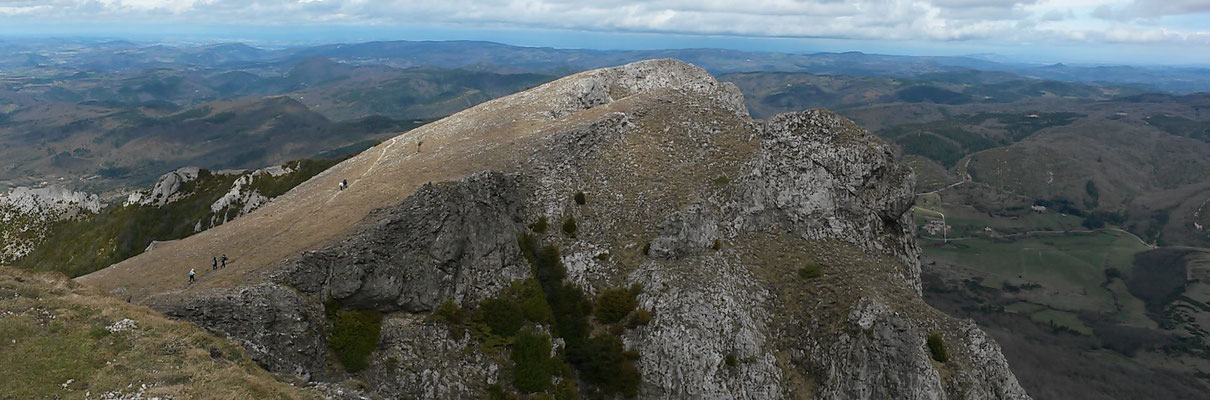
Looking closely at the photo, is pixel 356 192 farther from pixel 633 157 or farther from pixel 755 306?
pixel 755 306

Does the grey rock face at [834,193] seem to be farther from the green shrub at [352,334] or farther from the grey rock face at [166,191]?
the grey rock face at [166,191]

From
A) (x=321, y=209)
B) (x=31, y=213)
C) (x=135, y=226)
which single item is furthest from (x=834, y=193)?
(x=31, y=213)

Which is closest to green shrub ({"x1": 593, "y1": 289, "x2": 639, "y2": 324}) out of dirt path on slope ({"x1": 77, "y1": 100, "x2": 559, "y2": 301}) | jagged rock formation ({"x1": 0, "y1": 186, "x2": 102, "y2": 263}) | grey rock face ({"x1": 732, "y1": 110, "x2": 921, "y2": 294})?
grey rock face ({"x1": 732, "y1": 110, "x2": 921, "y2": 294})

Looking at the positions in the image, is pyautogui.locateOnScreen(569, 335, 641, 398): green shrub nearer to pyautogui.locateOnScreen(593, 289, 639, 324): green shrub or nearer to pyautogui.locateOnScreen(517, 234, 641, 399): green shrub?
pyautogui.locateOnScreen(517, 234, 641, 399): green shrub

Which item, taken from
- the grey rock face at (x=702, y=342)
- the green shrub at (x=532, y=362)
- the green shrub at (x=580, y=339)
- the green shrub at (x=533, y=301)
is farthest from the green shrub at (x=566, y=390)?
the grey rock face at (x=702, y=342)

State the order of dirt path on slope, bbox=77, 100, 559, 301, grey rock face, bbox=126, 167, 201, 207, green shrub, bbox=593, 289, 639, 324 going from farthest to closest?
grey rock face, bbox=126, 167, 201, 207, green shrub, bbox=593, 289, 639, 324, dirt path on slope, bbox=77, 100, 559, 301

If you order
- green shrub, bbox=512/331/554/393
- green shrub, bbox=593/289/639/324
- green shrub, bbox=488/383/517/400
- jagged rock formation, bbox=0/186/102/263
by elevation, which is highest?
green shrub, bbox=593/289/639/324
